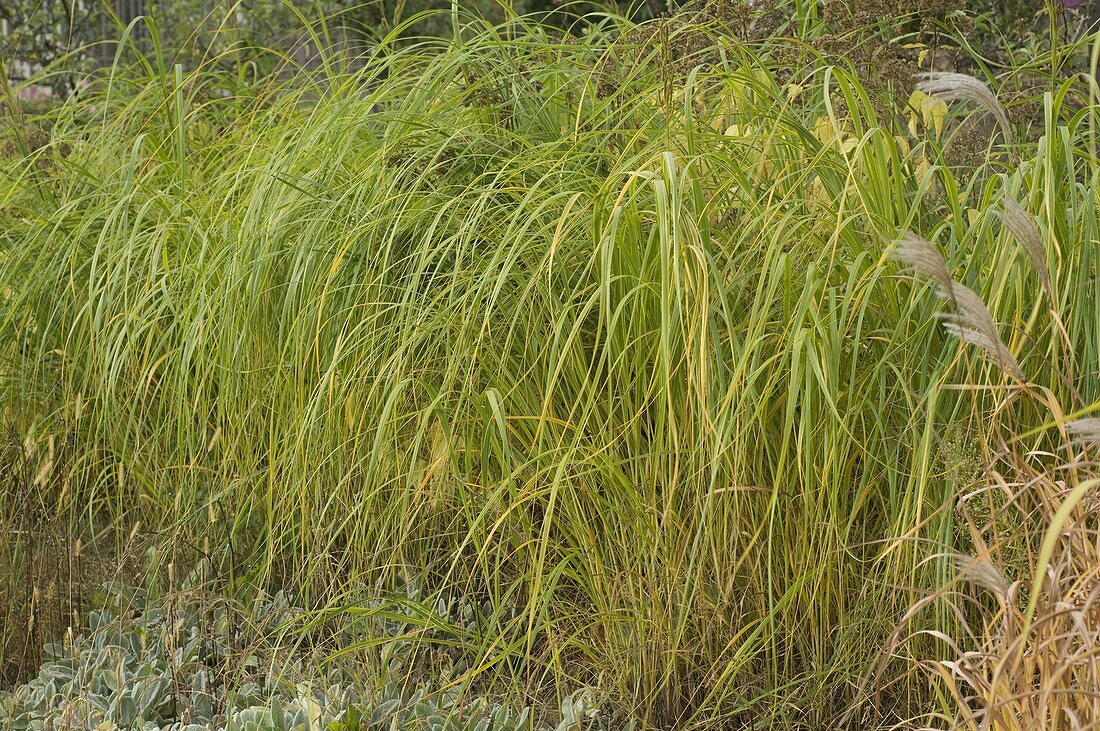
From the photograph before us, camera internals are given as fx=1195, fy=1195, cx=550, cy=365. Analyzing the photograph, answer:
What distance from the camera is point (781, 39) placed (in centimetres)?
254

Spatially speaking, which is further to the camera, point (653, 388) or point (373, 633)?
point (373, 633)

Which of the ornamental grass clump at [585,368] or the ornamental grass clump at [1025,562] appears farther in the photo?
the ornamental grass clump at [585,368]

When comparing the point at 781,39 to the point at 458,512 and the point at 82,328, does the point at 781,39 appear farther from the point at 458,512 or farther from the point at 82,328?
the point at 82,328

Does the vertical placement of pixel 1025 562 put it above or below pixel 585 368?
below

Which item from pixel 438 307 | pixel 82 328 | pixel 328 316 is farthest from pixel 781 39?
pixel 82 328

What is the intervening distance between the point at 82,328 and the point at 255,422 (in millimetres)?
541

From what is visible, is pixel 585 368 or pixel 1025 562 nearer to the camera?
pixel 1025 562

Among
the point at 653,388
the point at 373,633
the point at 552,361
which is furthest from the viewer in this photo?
the point at 373,633

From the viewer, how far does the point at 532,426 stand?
2.30 metres

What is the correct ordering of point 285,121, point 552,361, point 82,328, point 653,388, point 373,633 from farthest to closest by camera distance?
point 285,121 → point 82,328 → point 373,633 → point 653,388 → point 552,361

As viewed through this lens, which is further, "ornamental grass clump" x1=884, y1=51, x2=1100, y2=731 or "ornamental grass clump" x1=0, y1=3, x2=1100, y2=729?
"ornamental grass clump" x1=0, y1=3, x2=1100, y2=729

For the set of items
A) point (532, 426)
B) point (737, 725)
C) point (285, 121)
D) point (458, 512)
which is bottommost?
point (737, 725)

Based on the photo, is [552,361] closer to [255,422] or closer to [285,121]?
[255,422]

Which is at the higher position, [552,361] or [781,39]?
[781,39]
